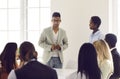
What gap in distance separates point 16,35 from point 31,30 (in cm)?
34

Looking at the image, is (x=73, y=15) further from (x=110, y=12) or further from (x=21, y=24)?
(x=21, y=24)

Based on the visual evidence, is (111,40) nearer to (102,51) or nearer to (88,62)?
(102,51)

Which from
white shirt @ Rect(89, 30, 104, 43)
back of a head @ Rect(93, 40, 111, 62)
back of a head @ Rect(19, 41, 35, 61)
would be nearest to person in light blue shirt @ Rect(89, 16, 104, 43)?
white shirt @ Rect(89, 30, 104, 43)

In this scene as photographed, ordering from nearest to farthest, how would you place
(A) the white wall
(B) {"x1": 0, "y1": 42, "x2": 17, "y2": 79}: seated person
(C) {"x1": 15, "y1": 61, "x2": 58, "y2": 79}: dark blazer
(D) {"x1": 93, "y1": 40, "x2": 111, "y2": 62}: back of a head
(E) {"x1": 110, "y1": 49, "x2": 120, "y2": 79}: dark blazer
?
(C) {"x1": 15, "y1": 61, "x2": 58, "y2": 79}: dark blazer → (B) {"x1": 0, "y1": 42, "x2": 17, "y2": 79}: seated person → (D) {"x1": 93, "y1": 40, "x2": 111, "y2": 62}: back of a head → (E) {"x1": 110, "y1": 49, "x2": 120, "y2": 79}: dark blazer → (A) the white wall

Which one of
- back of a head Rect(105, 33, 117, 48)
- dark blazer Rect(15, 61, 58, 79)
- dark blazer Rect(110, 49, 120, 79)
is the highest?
back of a head Rect(105, 33, 117, 48)

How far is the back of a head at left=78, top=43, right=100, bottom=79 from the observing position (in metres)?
3.06

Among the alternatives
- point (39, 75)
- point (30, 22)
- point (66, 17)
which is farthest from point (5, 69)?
point (30, 22)

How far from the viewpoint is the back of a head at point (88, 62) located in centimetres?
306

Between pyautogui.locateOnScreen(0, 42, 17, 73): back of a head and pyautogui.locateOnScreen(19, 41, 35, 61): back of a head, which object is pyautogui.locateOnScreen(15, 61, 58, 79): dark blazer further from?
pyautogui.locateOnScreen(0, 42, 17, 73): back of a head

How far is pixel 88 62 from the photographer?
3076 mm

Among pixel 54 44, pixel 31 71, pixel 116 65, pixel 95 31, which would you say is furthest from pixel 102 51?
pixel 54 44

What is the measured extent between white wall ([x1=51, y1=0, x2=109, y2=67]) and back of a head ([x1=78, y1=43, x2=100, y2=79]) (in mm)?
2751

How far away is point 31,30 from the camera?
646 centimetres

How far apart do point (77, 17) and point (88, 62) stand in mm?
2896
